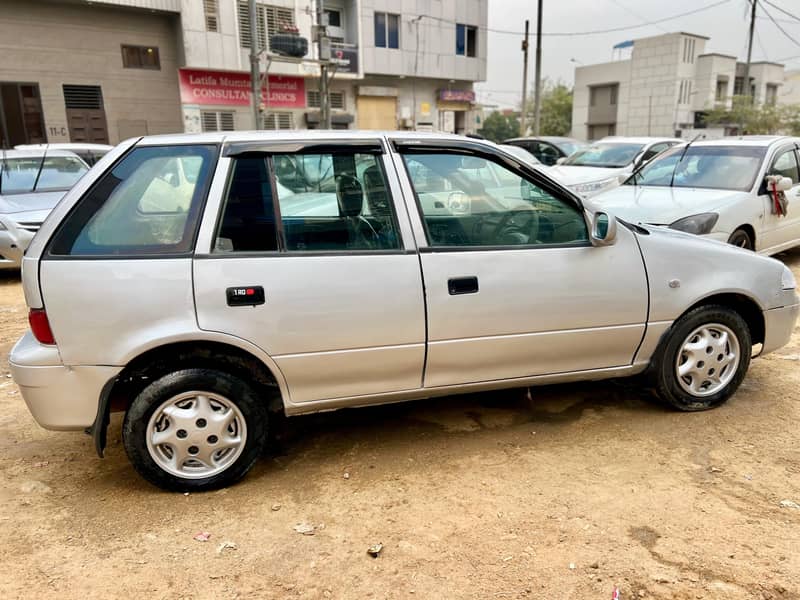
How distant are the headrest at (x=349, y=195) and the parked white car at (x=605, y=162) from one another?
7.58 metres

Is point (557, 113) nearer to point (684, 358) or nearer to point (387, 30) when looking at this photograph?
point (387, 30)

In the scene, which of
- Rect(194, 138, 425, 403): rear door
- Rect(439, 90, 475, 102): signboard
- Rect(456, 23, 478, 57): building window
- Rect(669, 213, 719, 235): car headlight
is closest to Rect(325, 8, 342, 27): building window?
Rect(439, 90, 475, 102): signboard

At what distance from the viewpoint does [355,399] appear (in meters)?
3.25

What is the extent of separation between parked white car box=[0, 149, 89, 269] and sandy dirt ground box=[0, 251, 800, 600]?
14.6 feet

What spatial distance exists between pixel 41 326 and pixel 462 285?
6.53ft

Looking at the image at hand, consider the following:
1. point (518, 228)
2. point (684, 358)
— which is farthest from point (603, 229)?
point (684, 358)

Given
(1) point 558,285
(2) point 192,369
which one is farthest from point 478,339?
(2) point 192,369

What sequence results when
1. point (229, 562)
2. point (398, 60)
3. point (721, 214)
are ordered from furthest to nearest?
point (398, 60)
point (721, 214)
point (229, 562)

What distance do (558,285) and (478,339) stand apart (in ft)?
1.75

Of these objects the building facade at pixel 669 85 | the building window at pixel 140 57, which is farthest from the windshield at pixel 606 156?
the building facade at pixel 669 85

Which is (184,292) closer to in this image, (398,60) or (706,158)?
(706,158)

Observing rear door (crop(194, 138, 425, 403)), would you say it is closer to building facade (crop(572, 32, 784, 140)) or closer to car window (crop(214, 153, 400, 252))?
car window (crop(214, 153, 400, 252))

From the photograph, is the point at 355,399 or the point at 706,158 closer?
the point at 355,399

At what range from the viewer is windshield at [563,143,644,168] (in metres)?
11.5
